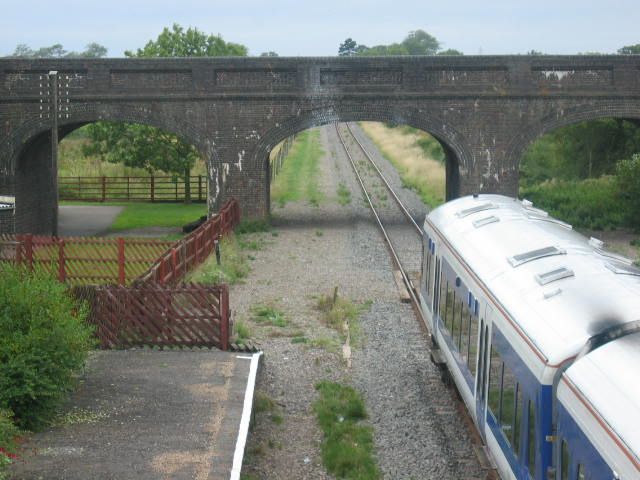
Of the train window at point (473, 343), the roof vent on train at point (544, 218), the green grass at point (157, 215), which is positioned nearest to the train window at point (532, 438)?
the train window at point (473, 343)

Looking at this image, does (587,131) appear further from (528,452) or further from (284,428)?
(528,452)

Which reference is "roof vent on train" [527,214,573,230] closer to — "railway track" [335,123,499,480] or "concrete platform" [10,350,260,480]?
"railway track" [335,123,499,480]

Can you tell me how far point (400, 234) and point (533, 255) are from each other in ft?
63.0

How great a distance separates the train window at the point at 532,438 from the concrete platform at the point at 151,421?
3.00 m

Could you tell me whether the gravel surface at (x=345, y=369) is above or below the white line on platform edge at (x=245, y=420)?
below

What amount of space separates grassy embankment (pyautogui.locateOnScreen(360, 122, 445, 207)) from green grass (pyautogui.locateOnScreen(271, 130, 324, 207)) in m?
4.20

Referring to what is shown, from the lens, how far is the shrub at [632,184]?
30.3m

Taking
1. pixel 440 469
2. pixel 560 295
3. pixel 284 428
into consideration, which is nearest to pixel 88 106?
pixel 284 428

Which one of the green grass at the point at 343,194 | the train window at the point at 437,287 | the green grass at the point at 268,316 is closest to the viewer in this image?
the train window at the point at 437,287

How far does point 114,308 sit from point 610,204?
22.8 meters

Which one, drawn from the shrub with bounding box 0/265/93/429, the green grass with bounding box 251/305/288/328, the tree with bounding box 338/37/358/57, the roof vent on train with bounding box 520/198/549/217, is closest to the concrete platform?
the shrub with bounding box 0/265/93/429

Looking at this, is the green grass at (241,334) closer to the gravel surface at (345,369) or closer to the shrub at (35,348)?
the gravel surface at (345,369)

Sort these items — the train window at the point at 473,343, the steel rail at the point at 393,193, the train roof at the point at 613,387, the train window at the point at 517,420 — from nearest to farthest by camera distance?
the train roof at the point at 613,387, the train window at the point at 517,420, the train window at the point at 473,343, the steel rail at the point at 393,193

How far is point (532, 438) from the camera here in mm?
7504
